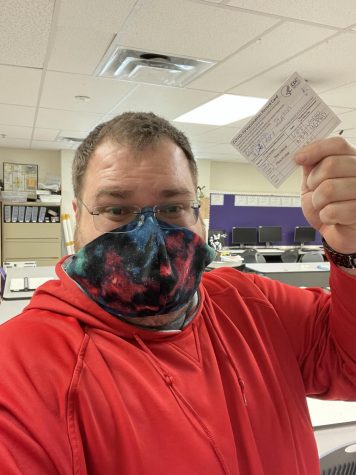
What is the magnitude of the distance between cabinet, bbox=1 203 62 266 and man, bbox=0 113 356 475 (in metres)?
6.30

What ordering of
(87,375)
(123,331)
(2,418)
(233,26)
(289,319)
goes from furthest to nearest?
(233,26)
(289,319)
(123,331)
(87,375)
(2,418)

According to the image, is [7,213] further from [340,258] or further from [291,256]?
[340,258]

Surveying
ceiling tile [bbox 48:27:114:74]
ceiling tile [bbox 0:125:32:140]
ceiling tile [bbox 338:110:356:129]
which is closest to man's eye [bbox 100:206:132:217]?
ceiling tile [bbox 48:27:114:74]

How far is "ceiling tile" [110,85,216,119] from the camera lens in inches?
133

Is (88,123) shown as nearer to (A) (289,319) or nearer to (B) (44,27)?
(B) (44,27)

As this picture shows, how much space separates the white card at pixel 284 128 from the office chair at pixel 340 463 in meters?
0.87

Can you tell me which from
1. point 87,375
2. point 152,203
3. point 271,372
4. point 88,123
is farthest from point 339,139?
point 88,123

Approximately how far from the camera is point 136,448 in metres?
0.63

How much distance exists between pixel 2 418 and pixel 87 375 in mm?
147

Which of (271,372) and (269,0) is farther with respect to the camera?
(269,0)

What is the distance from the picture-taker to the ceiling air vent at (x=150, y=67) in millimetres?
2602

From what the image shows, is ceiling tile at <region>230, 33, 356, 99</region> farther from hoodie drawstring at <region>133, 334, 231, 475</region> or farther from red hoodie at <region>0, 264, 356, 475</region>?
hoodie drawstring at <region>133, 334, 231, 475</region>

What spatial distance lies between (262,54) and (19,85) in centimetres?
210

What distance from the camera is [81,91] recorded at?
345 cm
